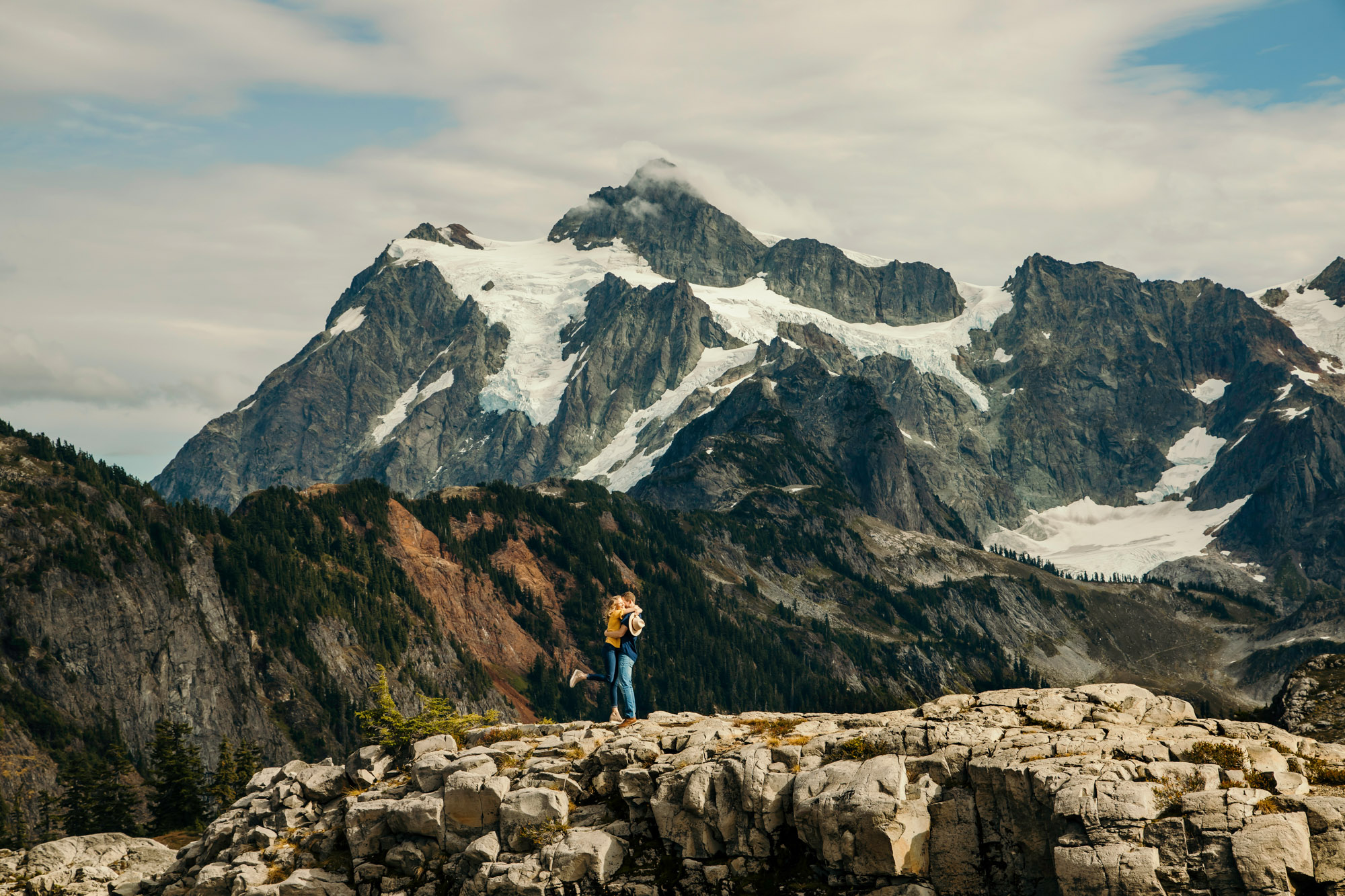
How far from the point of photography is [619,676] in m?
61.6

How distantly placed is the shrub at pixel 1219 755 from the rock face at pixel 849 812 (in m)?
0.07

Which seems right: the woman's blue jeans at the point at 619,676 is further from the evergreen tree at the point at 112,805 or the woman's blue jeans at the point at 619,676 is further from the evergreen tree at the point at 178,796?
the evergreen tree at the point at 112,805

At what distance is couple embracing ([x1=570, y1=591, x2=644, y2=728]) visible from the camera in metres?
60.0

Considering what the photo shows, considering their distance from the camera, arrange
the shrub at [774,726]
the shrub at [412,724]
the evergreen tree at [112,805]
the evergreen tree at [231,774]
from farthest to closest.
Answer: the evergreen tree at [112,805]
the evergreen tree at [231,774]
the shrub at [412,724]
the shrub at [774,726]

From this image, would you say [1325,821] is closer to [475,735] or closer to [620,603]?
[620,603]

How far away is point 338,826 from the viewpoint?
205 feet

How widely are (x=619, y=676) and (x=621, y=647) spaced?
189cm

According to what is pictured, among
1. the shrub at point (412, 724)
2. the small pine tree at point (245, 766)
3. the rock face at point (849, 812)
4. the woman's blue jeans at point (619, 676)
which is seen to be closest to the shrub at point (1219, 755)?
the rock face at point (849, 812)

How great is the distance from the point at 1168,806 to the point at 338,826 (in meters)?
40.1

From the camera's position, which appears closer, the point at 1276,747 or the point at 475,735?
the point at 1276,747

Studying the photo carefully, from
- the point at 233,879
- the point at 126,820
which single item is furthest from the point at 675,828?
the point at 126,820

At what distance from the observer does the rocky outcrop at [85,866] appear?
7506 cm

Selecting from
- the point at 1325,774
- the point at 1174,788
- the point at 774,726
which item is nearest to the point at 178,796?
the point at 774,726

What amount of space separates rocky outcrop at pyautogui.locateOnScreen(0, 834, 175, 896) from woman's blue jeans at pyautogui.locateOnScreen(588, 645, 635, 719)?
3063 centimetres
